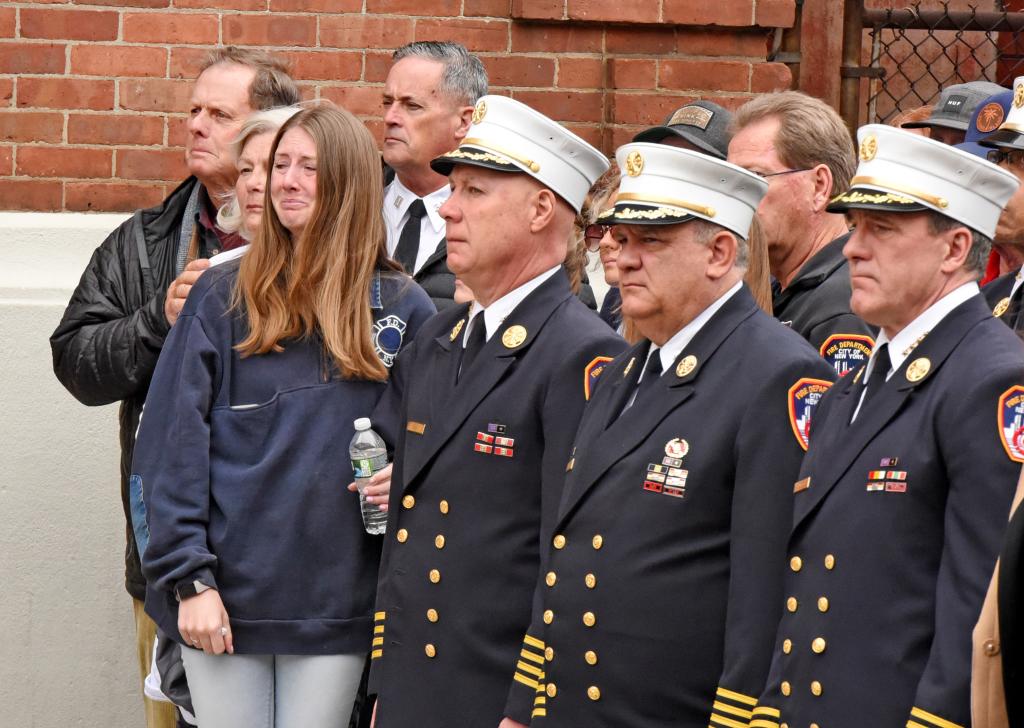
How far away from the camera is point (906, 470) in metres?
2.58

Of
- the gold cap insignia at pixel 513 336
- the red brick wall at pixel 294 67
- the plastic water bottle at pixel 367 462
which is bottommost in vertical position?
the plastic water bottle at pixel 367 462

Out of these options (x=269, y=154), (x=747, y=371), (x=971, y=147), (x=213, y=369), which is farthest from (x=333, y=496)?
(x=971, y=147)

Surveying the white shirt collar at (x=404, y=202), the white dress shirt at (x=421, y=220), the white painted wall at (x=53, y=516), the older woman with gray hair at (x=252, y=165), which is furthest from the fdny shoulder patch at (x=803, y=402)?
the white painted wall at (x=53, y=516)

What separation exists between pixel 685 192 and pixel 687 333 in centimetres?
27

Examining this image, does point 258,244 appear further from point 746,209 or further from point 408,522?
point 746,209

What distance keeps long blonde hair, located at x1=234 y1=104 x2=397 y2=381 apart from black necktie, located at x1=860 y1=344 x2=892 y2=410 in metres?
1.46

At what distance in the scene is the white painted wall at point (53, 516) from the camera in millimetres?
5582

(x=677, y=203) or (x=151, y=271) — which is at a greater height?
(x=677, y=203)

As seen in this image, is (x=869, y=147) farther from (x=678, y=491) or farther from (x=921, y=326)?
(x=678, y=491)

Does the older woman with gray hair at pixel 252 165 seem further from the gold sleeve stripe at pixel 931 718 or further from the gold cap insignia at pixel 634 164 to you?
the gold sleeve stripe at pixel 931 718

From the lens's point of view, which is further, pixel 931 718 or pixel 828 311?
pixel 828 311

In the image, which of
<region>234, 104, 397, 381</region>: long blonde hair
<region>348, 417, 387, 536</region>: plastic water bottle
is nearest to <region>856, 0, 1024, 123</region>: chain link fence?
<region>234, 104, 397, 381</region>: long blonde hair

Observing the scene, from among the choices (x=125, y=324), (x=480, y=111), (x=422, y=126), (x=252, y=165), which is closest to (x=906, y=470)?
(x=480, y=111)

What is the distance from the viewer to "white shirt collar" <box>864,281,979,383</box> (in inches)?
107
